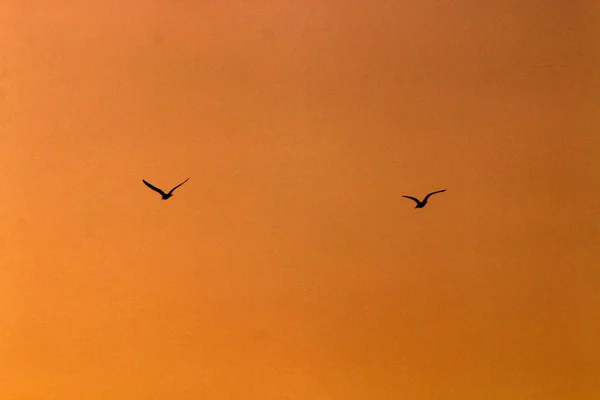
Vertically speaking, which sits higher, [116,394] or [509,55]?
[509,55]

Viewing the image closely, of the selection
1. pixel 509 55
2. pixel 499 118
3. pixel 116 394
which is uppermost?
pixel 509 55

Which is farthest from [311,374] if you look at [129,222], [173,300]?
[129,222]

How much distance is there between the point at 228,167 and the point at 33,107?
75 cm

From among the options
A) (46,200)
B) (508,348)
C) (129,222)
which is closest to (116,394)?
(129,222)

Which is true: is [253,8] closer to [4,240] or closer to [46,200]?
[46,200]

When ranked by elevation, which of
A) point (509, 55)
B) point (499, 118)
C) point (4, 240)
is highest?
point (509, 55)

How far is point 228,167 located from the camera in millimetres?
1926

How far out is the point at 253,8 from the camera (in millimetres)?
1930

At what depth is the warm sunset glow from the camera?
6.15 ft

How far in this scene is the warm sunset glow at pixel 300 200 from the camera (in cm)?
187

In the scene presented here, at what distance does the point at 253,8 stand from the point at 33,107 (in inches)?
34.9

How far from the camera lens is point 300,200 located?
1.92m

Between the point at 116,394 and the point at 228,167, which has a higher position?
the point at 228,167

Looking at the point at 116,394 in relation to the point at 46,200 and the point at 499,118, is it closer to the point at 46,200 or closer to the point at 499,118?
the point at 46,200
